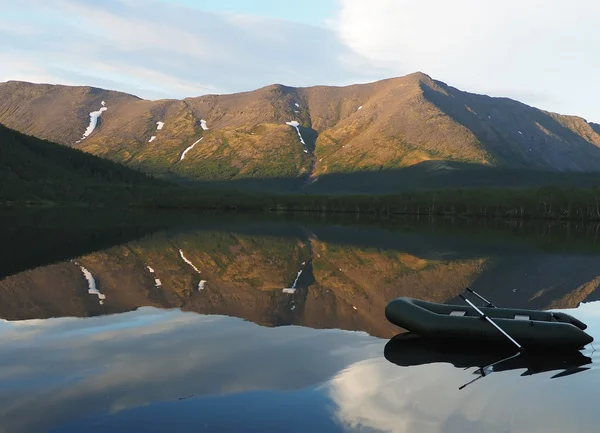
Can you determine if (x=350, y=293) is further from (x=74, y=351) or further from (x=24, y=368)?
(x=24, y=368)

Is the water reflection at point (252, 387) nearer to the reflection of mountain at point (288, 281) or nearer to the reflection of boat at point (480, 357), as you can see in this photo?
the reflection of boat at point (480, 357)

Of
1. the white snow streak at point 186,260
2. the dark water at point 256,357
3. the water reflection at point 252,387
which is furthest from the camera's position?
the white snow streak at point 186,260

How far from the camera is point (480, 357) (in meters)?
21.8

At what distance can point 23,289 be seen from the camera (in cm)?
3222

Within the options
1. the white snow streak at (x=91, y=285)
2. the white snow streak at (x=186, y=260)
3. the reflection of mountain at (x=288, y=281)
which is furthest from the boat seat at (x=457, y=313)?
the white snow streak at (x=186, y=260)

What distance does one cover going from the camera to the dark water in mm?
15328

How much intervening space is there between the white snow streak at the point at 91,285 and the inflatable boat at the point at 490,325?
1692 centimetres

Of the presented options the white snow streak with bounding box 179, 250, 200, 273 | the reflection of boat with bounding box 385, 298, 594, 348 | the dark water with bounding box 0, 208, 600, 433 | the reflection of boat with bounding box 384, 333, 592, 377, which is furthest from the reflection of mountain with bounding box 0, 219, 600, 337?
the reflection of boat with bounding box 384, 333, 592, 377

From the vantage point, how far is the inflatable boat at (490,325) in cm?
2178

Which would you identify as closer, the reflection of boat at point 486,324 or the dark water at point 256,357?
the dark water at point 256,357

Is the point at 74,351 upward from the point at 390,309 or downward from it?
downward

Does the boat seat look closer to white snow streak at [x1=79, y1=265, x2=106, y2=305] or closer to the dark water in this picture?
the dark water

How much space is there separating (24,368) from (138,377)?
4.06 meters

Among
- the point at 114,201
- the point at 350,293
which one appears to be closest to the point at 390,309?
the point at 350,293
